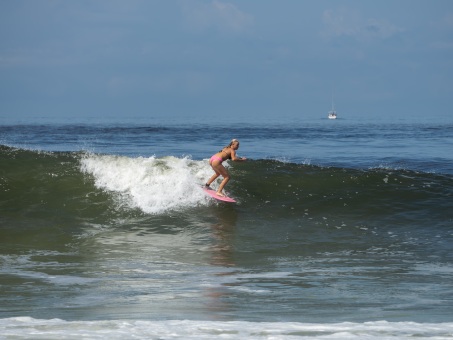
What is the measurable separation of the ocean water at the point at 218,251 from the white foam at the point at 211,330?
2 centimetres

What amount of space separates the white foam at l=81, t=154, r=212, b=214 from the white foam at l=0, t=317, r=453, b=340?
9.51 meters

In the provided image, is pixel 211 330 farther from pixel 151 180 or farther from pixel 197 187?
pixel 151 180

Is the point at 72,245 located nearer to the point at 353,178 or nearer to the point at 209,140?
the point at 353,178

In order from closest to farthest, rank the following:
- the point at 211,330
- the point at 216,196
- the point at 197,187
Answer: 1. the point at 211,330
2. the point at 216,196
3. the point at 197,187

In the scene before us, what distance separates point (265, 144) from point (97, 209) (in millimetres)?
27315

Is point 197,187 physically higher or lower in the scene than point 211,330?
higher

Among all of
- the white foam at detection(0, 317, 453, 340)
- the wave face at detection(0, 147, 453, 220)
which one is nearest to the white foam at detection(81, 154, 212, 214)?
the wave face at detection(0, 147, 453, 220)

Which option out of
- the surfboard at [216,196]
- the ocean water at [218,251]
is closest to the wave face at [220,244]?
the ocean water at [218,251]

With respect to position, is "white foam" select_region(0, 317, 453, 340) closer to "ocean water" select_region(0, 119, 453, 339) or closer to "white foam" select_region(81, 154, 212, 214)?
"ocean water" select_region(0, 119, 453, 339)

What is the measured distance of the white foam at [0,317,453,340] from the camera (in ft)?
19.4

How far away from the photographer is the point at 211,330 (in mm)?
6133

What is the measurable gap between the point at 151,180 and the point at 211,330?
38.4 ft

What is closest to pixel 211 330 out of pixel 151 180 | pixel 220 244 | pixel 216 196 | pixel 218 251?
pixel 218 251

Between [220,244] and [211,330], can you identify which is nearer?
[211,330]
